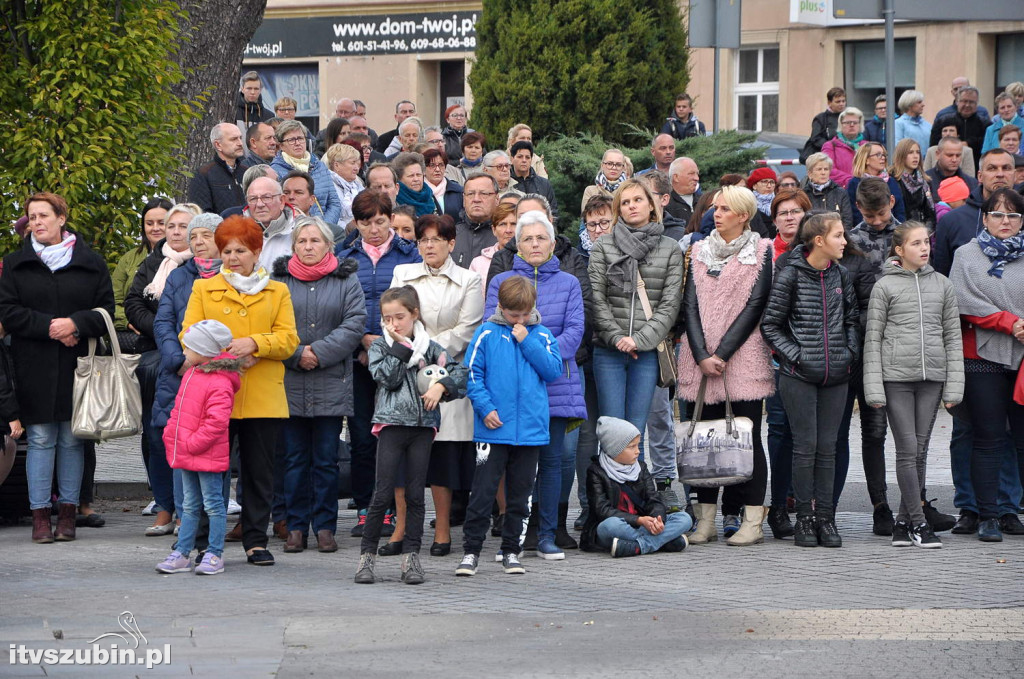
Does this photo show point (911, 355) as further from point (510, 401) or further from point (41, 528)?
point (41, 528)

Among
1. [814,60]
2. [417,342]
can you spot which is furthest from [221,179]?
[814,60]

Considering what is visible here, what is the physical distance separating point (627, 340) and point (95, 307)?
10.7 ft

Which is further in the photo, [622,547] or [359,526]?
[359,526]

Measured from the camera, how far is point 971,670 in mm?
6602

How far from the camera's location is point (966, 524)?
32.2 ft

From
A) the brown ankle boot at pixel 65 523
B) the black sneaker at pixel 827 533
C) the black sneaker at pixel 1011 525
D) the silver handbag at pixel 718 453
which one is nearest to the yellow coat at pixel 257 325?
the brown ankle boot at pixel 65 523

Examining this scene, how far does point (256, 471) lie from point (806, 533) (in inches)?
126

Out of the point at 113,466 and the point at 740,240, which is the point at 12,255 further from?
the point at 740,240

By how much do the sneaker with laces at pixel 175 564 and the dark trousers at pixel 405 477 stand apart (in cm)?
102

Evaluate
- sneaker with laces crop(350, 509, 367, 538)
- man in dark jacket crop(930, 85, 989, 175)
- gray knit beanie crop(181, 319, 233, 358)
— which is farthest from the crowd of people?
man in dark jacket crop(930, 85, 989, 175)

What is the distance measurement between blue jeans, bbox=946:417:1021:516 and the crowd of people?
14 mm

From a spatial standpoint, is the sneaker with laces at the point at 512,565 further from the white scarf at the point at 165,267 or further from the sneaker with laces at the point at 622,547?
the white scarf at the point at 165,267

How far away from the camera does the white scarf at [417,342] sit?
852 centimetres

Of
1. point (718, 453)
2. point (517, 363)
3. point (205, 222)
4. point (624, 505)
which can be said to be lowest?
point (624, 505)
